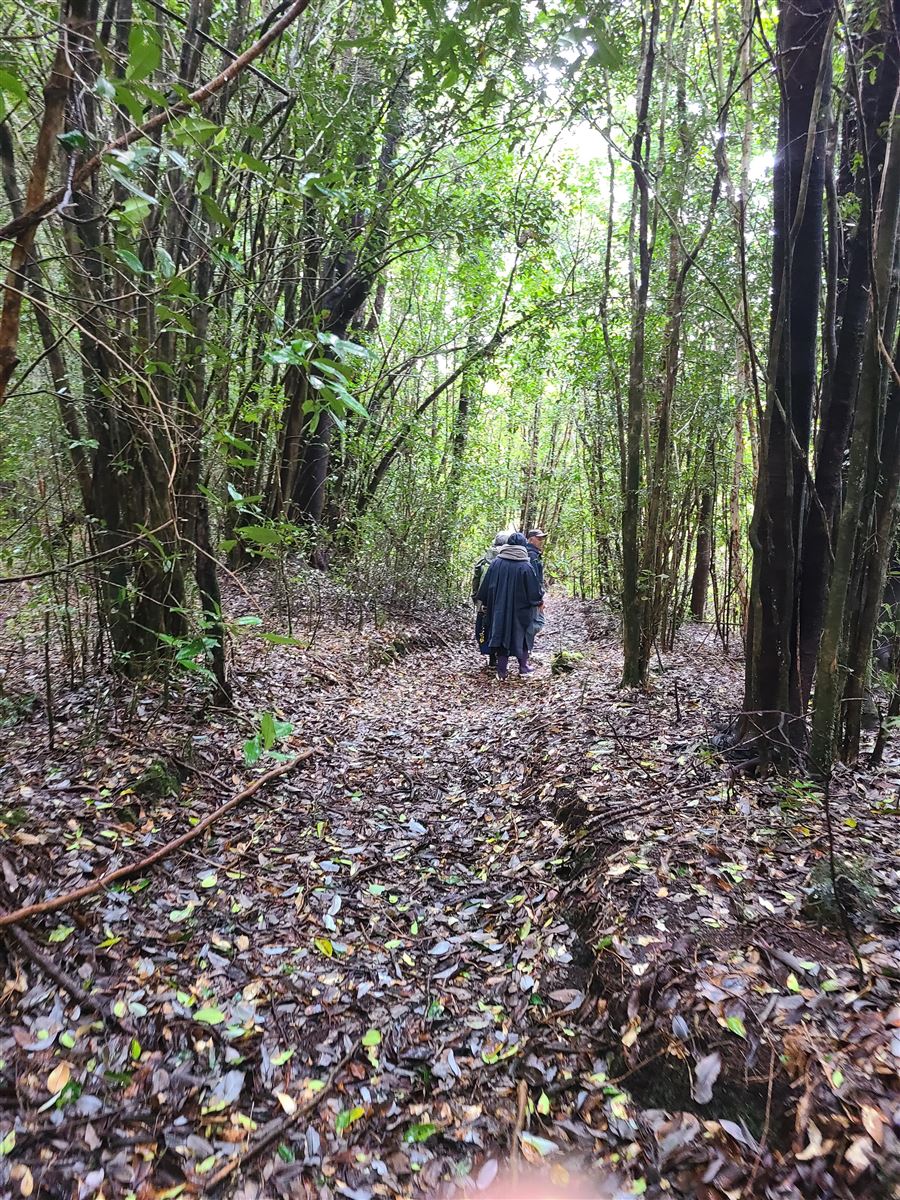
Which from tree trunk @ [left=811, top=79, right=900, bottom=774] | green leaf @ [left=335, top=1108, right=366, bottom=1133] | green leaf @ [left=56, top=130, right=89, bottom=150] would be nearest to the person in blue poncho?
tree trunk @ [left=811, top=79, right=900, bottom=774]

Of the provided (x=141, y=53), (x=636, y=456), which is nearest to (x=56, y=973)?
(x=141, y=53)

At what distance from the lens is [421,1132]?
213cm

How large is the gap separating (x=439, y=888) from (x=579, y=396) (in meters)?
10.4

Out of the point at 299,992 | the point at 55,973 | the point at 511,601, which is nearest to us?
the point at 55,973

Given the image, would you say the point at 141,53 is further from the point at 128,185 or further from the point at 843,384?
the point at 843,384

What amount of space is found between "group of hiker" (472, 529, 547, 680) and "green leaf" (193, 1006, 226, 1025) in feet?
17.5

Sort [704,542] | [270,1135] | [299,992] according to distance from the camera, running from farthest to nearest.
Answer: [704,542]
[299,992]
[270,1135]

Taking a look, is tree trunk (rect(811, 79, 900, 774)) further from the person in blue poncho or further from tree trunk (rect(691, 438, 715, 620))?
tree trunk (rect(691, 438, 715, 620))

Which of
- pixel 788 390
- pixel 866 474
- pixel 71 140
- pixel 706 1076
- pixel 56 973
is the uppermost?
pixel 71 140

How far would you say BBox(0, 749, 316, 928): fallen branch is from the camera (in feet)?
8.31

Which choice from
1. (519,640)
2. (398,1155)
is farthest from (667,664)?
(398,1155)

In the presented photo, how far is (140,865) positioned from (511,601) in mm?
4969

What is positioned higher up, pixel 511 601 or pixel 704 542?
pixel 704 542

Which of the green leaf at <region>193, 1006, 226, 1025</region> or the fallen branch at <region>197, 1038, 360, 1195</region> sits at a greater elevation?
the green leaf at <region>193, 1006, 226, 1025</region>
